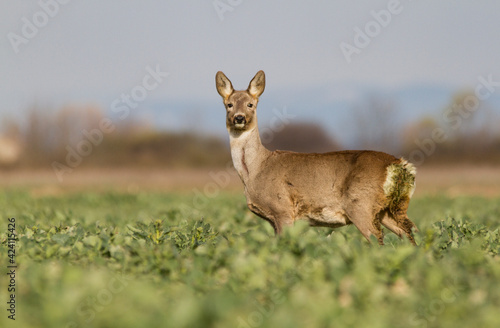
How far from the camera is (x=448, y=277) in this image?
5.66 meters

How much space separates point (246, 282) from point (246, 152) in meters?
3.82

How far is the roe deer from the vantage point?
8.38 meters

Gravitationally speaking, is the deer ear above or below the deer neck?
above

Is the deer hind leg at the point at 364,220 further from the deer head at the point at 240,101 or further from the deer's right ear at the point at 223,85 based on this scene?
the deer's right ear at the point at 223,85

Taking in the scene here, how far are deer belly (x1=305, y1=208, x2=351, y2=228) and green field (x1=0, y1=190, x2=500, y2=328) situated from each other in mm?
891

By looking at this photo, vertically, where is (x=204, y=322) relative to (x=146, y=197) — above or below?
above

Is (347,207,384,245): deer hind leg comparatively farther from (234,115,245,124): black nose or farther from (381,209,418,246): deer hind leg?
(234,115,245,124): black nose

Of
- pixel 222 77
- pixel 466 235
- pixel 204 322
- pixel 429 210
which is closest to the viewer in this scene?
pixel 204 322

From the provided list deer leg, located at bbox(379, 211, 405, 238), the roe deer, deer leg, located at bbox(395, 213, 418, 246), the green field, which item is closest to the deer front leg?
the roe deer

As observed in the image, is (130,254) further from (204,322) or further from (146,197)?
(146,197)

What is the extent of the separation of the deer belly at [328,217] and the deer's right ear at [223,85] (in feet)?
7.86

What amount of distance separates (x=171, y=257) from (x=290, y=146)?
31.4m

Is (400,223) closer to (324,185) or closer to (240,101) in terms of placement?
(324,185)

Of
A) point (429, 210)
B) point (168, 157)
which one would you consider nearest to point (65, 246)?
point (429, 210)
